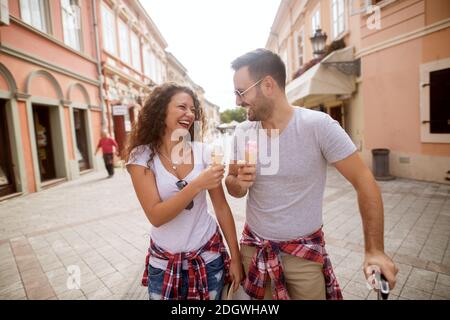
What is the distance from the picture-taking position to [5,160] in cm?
725

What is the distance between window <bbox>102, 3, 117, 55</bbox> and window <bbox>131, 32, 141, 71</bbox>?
2.90 m

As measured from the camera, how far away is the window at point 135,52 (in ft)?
55.3

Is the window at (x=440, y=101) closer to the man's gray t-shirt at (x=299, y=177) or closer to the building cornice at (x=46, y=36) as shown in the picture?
→ the man's gray t-shirt at (x=299, y=177)

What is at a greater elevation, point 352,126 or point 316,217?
point 352,126

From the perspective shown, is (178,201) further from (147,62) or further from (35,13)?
(147,62)

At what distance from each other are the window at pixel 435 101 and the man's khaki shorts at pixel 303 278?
22.0 feet

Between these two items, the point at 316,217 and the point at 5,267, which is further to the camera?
the point at 5,267

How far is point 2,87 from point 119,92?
7.43 meters

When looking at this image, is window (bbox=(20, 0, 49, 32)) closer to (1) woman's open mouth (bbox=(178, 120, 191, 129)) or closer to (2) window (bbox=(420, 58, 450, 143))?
(1) woman's open mouth (bbox=(178, 120, 191, 129))

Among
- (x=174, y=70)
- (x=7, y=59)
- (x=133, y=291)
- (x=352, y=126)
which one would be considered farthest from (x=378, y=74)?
(x=174, y=70)

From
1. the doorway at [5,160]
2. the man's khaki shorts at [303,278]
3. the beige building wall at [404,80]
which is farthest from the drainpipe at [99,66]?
the man's khaki shorts at [303,278]

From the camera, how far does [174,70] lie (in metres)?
30.7

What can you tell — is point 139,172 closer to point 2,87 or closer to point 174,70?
point 2,87
